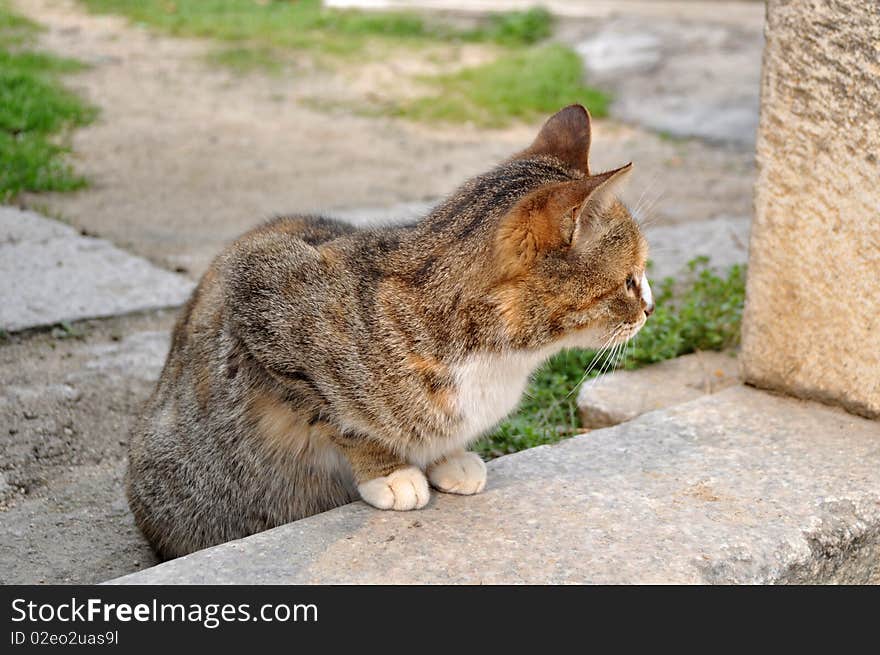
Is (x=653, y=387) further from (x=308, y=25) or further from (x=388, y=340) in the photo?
(x=308, y=25)

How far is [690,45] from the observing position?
376 inches

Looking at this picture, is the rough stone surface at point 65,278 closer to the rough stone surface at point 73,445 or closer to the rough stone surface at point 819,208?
the rough stone surface at point 73,445

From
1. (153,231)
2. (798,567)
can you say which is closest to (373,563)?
(798,567)

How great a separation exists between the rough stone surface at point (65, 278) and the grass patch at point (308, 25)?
212 inches

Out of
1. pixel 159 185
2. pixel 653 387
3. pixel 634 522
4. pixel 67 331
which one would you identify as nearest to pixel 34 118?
pixel 159 185

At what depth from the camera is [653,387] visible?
419cm

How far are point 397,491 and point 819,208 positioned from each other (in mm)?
1648

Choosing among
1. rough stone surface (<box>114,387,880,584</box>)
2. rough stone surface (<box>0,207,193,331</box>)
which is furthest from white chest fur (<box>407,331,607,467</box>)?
rough stone surface (<box>0,207,193,331</box>)

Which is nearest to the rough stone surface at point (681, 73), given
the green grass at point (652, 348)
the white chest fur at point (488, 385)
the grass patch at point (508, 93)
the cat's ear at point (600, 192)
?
the grass patch at point (508, 93)

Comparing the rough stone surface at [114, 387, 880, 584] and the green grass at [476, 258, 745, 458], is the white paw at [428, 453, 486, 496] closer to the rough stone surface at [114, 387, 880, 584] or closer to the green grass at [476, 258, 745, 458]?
the rough stone surface at [114, 387, 880, 584]

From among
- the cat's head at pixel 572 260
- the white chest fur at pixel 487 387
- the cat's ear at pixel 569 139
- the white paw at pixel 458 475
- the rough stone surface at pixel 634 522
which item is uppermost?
the cat's ear at pixel 569 139

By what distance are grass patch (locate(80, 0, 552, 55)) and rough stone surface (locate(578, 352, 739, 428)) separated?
6.34m

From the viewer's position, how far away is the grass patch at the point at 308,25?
10211 millimetres

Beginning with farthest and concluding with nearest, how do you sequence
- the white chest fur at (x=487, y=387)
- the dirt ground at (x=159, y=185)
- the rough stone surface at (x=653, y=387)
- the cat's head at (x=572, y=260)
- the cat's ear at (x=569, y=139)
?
1. the rough stone surface at (x=653, y=387)
2. the dirt ground at (x=159, y=185)
3. the cat's ear at (x=569, y=139)
4. the white chest fur at (x=487, y=387)
5. the cat's head at (x=572, y=260)
